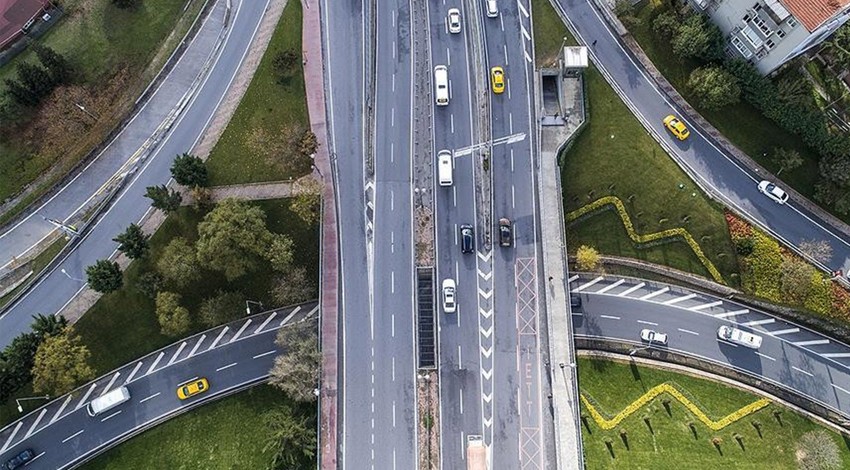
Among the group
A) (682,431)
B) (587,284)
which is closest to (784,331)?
(682,431)

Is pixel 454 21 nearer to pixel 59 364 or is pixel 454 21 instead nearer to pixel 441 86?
pixel 441 86

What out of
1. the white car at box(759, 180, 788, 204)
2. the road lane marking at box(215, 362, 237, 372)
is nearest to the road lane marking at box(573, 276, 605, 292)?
the white car at box(759, 180, 788, 204)

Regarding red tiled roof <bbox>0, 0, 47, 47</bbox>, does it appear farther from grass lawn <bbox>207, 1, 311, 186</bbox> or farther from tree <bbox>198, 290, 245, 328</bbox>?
tree <bbox>198, 290, 245, 328</bbox>

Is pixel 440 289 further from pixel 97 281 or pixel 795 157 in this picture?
pixel 795 157

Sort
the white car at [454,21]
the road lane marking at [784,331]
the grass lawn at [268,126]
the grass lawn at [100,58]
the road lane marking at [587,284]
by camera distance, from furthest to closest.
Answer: the grass lawn at [100,58], the white car at [454,21], the road lane marking at [587,284], the grass lawn at [268,126], the road lane marking at [784,331]

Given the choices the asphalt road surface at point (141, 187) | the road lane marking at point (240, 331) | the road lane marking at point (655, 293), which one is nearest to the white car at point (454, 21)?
the asphalt road surface at point (141, 187)

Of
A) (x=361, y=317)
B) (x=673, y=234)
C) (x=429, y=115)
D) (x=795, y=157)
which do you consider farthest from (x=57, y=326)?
(x=795, y=157)

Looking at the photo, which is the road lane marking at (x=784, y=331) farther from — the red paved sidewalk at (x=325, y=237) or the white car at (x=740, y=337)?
the red paved sidewalk at (x=325, y=237)
